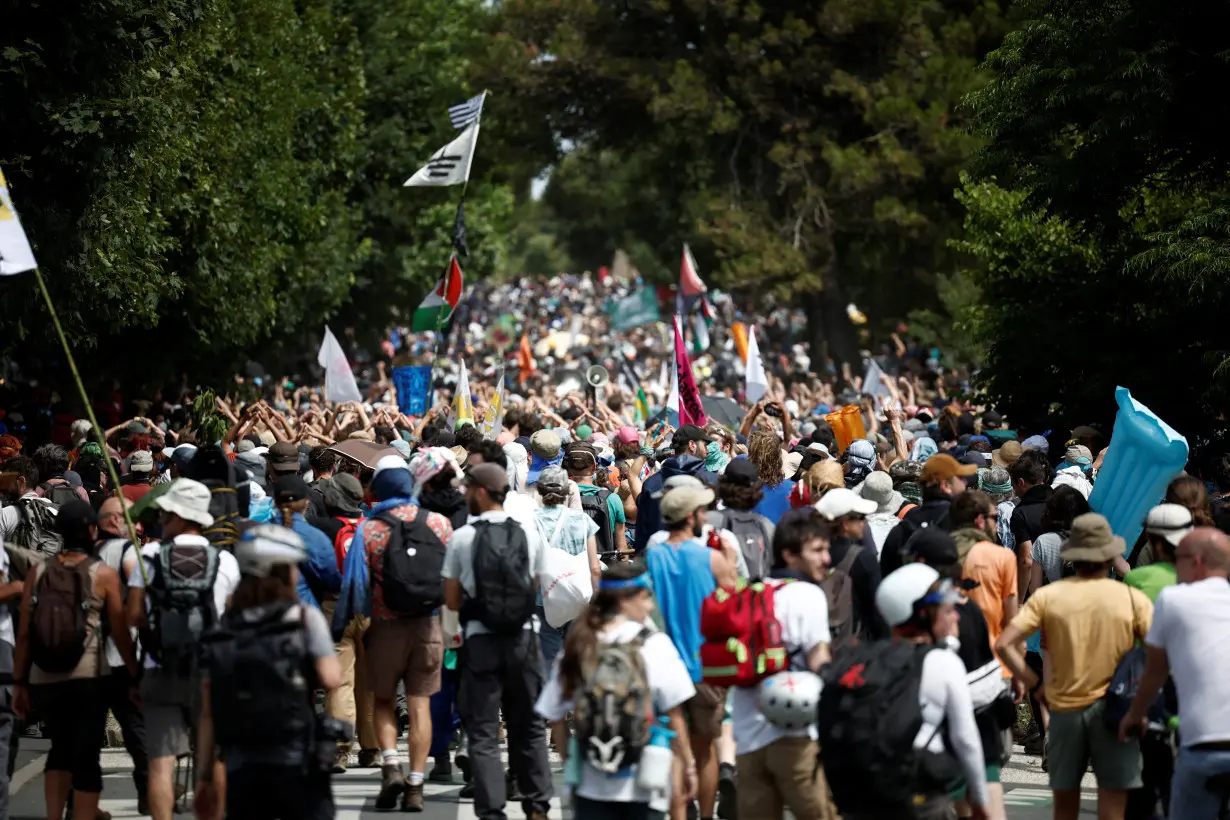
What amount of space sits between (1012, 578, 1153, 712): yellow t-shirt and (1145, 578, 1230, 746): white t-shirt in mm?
582

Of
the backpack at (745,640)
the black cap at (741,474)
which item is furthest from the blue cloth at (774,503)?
the backpack at (745,640)

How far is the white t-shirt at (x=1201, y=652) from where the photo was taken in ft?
24.4

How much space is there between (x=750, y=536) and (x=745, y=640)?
213cm

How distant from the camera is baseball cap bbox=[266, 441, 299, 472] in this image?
1146 cm

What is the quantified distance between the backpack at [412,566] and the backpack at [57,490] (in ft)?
11.0

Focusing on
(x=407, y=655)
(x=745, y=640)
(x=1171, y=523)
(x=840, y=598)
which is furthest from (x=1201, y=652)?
(x=407, y=655)

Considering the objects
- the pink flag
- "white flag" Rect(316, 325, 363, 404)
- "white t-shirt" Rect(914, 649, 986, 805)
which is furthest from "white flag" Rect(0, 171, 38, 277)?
"white flag" Rect(316, 325, 363, 404)

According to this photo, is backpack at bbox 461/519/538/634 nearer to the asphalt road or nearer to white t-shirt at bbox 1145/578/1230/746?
the asphalt road

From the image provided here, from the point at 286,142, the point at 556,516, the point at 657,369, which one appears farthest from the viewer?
the point at 657,369

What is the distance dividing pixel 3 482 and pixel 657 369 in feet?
132

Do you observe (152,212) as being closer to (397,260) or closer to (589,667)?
(589,667)

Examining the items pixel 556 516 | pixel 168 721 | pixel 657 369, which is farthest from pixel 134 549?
pixel 657 369

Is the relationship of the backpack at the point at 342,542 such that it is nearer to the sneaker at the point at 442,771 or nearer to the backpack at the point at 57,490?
the sneaker at the point at 442,771

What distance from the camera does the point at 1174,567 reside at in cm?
866
